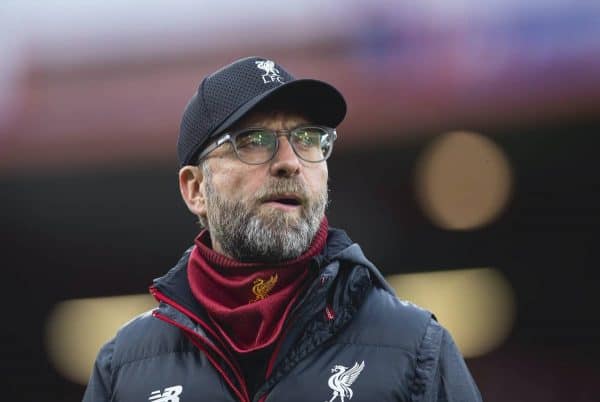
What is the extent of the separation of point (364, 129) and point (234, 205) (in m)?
2.15

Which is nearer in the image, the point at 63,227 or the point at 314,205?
the point at 314,205

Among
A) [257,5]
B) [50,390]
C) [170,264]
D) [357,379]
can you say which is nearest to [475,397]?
[357,379]

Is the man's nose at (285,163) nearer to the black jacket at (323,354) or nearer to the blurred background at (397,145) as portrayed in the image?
the black jacket at (323,354)

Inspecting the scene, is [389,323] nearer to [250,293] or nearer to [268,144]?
[250,293]

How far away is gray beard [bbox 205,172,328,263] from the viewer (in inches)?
56.8

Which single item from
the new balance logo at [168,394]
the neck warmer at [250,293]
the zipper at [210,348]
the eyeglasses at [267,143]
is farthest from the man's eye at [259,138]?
the new balance logo at [168,394]

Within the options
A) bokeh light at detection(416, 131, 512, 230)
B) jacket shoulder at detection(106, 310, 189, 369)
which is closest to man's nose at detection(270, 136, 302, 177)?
jacket shoulder at detection(106, 310, 189, 369)

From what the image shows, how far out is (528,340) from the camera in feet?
11.4

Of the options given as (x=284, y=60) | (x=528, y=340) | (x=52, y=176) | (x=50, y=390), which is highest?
(x=284, y=60)

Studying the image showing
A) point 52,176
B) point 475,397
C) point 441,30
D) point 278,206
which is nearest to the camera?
point 475,397

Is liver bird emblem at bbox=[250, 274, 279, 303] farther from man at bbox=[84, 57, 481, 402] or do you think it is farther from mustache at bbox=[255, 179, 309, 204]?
mustache at bbox=[255, 179, 309, 204]

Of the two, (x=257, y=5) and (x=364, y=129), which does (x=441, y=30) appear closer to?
(x=364, y=129)

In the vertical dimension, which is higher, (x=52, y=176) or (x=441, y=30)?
(x=441, y=30)

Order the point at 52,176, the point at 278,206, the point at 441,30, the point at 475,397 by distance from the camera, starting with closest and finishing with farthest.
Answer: the point at 475,397 < the point at 278,206 < the point at 441,30 < the point at 52,176
